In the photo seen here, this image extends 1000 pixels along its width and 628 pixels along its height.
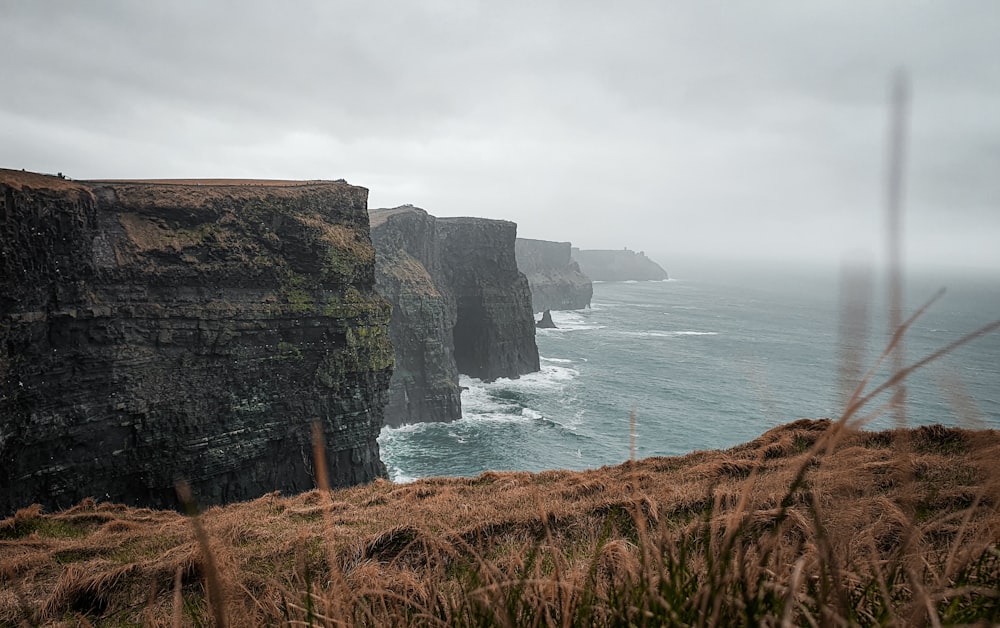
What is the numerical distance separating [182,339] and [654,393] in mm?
39894

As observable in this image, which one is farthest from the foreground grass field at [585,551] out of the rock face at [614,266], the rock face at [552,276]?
the rock face at [614,266]

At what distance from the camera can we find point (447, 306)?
54375 mm

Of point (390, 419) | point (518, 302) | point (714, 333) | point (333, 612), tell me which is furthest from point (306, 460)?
point (714, 333)

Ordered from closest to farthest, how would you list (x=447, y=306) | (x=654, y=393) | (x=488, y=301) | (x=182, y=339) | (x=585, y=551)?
(x=585, y=551), (x=182, y=339), (x=654, y=393), (x=447, y=306), (x=488, y=301)

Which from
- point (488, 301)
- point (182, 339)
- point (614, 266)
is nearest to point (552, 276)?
point (488, 301)

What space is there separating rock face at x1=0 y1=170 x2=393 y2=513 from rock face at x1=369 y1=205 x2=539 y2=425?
1699 cm

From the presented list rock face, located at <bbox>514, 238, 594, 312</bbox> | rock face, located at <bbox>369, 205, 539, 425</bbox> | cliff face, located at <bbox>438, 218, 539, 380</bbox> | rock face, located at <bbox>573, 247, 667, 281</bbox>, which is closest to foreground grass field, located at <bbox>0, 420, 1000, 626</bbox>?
rock face, located at <bbox>369, 205, 539, 425</bbox>

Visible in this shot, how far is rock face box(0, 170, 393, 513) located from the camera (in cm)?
1919

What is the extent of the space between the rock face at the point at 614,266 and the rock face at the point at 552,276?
199ft

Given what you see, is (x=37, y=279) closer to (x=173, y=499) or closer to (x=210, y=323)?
(x=210, y=323)

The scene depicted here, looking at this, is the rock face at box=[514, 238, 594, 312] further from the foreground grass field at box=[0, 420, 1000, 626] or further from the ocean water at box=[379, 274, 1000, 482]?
the foreground grass field at box=[0, 420, 1000, 626]

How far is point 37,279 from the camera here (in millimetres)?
19422

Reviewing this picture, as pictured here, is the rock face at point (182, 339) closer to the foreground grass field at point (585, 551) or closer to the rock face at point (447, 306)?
the foreground grass field at point (585, 551)

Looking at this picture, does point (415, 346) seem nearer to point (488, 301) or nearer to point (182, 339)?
point (488, 301)
